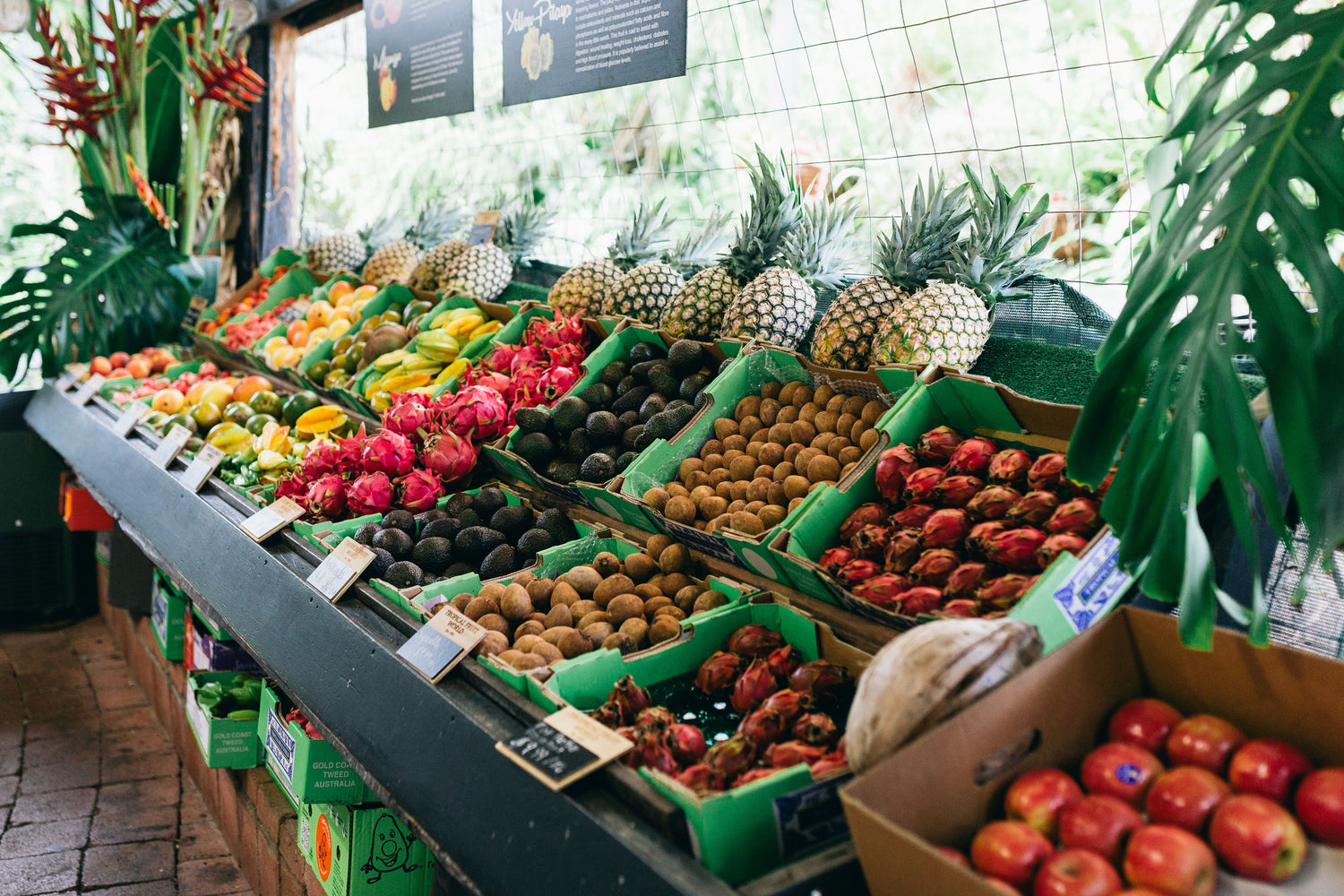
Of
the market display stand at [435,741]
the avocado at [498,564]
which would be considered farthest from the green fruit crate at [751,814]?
the avocado at [498,564]

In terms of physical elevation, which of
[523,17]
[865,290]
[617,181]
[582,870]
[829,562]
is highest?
[523,17]

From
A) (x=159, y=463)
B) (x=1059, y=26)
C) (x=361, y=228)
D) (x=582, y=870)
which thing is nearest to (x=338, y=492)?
(x=159, y=463)

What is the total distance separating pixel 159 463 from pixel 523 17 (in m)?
2.00

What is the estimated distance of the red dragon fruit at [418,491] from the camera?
7.59 ft

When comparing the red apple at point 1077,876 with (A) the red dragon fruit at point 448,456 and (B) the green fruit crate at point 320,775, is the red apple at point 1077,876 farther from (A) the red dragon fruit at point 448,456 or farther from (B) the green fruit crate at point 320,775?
(A) the red dragon fruit at point 448,456

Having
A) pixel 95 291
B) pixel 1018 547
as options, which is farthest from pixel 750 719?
pixel 95 291

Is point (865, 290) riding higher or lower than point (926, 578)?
higher

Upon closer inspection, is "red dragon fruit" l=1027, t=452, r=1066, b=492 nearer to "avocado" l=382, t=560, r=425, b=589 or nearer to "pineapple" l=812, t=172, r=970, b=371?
"pineapple" l=812, t=172, r=970, b=371

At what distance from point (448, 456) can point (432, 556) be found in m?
0.42

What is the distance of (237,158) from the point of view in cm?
531

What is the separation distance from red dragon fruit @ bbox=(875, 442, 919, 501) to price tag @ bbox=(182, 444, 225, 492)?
75.8 inches

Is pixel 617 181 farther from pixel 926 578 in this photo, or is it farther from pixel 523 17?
pixel 926 578

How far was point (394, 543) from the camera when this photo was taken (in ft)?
6.70

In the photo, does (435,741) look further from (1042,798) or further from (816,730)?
(1042,798)
